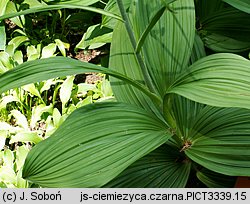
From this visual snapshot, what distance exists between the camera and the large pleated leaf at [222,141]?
122 centimetres

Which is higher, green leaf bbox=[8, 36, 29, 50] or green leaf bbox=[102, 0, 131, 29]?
green leaf bbox=[8, 36, 29, 50]

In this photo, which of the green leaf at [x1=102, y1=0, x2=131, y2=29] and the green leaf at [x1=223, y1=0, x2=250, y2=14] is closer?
the green leaf at [x1=223, y1=0, x2=250, y2=14]

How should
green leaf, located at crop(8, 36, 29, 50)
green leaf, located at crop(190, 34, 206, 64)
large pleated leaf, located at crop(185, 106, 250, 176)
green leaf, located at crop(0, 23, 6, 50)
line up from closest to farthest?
large pleated leaf, located at crop(185, 106, 250, 176), green leaf, located at crop(190, 34, 206, 64), green leaf, located at crop(0, 23, 6, 50), green leaf, located at crop(8, 36, 29, 50)

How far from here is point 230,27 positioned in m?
1.65

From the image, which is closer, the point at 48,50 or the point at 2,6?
the point at 2,6

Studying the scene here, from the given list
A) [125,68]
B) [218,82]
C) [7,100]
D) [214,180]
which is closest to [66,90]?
[7,100]

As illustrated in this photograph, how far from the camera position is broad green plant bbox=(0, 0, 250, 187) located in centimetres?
112

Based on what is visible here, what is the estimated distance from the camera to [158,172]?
1.34 meters

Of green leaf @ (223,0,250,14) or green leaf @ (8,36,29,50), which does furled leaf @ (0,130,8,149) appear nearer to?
green leaf @ (8,36,29,50)

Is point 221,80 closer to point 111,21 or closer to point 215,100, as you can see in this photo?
point 215,100

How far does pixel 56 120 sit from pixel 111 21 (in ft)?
1.41

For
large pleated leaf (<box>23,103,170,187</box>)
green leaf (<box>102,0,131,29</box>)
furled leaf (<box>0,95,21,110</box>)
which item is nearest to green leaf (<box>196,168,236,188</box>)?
large pleated leaf (<box>23,103,170,187</box>)

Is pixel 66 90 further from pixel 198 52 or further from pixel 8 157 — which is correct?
pixel 198 52

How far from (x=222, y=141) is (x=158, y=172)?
0.21 metres
